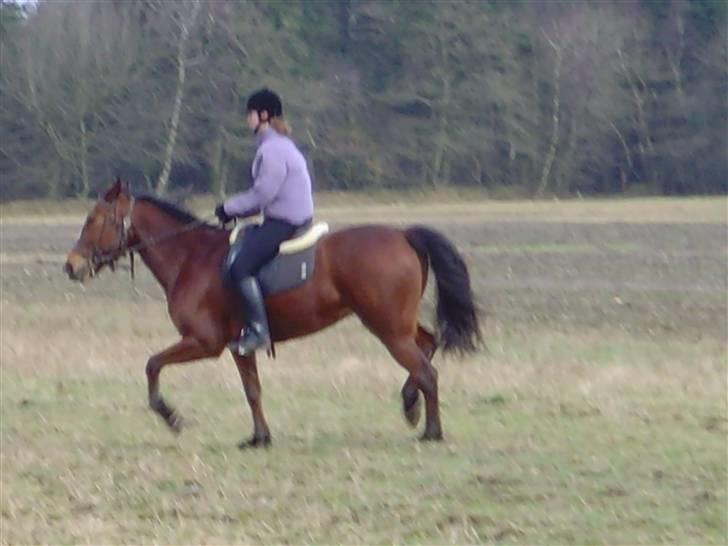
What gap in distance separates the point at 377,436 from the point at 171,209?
225 centimetres

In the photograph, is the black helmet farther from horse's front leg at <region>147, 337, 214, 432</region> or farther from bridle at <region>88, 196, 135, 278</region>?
horse's front leg at <region>147, 337, 214, 432</region>

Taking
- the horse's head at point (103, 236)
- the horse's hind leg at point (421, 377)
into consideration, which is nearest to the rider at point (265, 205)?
the horse's hind leg at point (421, 377)

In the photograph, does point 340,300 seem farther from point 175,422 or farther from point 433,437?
point 175,422

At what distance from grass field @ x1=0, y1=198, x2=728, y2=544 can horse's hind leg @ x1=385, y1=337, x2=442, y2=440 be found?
218mm

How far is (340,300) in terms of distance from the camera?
10.1 m

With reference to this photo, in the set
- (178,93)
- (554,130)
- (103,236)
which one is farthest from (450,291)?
(554,130)

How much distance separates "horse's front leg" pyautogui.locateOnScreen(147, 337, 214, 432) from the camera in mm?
9938

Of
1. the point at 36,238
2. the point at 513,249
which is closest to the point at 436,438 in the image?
the point at 513,249

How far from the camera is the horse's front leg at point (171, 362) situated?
9938 mm

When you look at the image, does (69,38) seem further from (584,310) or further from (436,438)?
(436,438)

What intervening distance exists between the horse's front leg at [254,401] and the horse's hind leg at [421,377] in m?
0.96

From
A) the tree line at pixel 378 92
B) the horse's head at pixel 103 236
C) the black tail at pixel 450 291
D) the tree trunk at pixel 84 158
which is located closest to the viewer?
the black tail at pixel 450 291

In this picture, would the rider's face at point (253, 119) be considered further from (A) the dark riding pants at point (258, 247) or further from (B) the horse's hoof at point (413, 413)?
(B) the horse's hoof at point (413, 413)

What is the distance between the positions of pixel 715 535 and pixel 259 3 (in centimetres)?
4914
